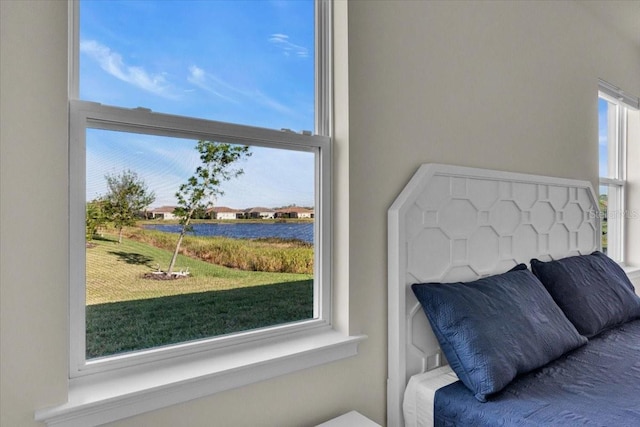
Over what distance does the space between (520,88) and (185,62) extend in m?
1.85

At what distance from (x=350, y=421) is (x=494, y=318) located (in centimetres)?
64

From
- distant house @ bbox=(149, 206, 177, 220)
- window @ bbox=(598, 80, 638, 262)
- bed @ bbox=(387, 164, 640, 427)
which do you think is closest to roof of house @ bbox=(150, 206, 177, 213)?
distant house @ bbox=(149, 206, 177, 220)

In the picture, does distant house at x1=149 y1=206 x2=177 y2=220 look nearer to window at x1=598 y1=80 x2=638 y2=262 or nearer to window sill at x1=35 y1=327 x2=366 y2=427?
window sill at x1=35 y1=327 x2=366 y2=427

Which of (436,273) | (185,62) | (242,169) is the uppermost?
(185,62)

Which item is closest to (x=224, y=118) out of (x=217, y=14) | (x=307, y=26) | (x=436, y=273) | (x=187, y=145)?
(x=187, y=145)

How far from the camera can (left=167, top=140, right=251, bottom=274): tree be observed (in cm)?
121

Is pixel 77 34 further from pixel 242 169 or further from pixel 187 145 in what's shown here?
pixel 242 169

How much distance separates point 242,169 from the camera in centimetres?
131

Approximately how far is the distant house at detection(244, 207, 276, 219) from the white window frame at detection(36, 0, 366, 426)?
20 centimetres

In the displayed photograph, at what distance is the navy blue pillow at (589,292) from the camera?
6.10ft

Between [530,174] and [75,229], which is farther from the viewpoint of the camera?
[530,174]

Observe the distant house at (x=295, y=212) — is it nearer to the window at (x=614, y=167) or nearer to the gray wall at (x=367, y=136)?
the gray wall at (x=367, y=136)

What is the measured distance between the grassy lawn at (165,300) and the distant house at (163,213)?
0.33 ft

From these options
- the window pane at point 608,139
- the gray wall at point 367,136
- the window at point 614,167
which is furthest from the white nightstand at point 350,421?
the window pane at point 608,139
